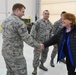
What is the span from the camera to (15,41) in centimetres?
259

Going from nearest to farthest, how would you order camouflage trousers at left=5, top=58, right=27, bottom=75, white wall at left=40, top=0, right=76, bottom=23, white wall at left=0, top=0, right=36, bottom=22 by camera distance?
camouflage trousers at left=5, top=58, right=27, bottom=75 < white wall at left=40, top=0, right=76, bottom=23 < white wall at left=0, top=0, right=36, bottom=22

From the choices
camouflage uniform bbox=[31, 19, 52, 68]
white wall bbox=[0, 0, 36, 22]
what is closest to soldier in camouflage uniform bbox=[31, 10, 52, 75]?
camouflage uniform bbox=[31, 19, 52, 68]

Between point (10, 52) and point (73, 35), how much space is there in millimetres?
991

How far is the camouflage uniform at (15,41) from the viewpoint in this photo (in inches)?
99.0

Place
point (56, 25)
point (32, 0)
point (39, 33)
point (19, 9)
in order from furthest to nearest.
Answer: point (32, 0) < point (56, 25) < point (39, 33) < point (19, 9)

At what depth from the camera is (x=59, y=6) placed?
43.7 feet

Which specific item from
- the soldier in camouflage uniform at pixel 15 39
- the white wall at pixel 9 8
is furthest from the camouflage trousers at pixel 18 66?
the white wall at pixel 9 8

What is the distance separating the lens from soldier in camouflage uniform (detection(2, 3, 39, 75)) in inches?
99.1

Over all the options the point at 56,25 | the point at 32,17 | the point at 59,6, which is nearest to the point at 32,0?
the point at 32,17

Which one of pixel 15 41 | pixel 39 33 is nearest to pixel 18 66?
pixel 15 41

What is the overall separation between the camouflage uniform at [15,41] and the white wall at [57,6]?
397 inches

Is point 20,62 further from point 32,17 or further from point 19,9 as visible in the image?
point 32,17

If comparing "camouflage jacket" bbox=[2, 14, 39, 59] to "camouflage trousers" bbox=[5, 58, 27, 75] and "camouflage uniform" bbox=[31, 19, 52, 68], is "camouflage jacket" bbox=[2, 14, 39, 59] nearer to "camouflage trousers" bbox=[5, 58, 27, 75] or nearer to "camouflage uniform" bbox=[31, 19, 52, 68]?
"camouflage trousers" bbox=[5, 58, 27, 75]

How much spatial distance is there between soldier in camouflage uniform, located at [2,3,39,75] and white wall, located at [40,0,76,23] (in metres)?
10.0
